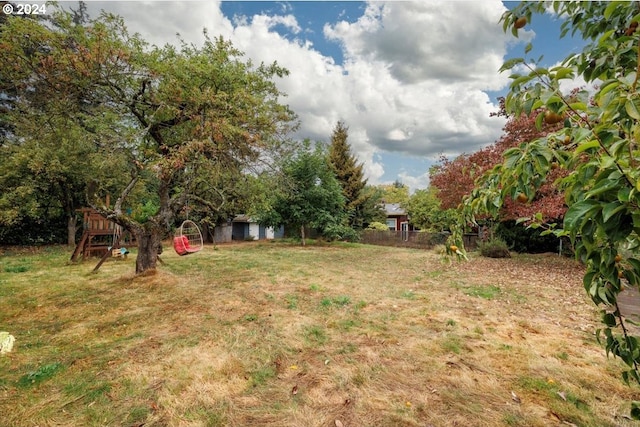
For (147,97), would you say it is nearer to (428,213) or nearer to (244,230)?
(428,213)

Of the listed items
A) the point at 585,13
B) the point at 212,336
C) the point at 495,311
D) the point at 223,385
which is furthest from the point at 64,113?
the point at 495,311

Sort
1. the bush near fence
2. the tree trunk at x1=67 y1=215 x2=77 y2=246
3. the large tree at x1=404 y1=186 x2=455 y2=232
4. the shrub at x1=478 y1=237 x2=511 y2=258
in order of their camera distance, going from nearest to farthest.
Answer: the shrub at x1=478 y1=237 x2=511 y2=258, the tree trunk at x1=67 y1=215 x2=77 y2=246, the bush near fence, the large tree at x1=404 y1=186 x2=455 y2=232

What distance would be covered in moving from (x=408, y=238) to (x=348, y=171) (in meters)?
6.45

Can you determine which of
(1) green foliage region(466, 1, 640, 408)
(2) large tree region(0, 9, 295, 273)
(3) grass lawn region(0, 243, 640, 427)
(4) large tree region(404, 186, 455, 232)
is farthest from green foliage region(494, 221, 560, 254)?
(1) green foliage region(466, 1, 640, 408)

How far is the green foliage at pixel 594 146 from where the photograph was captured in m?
0.74

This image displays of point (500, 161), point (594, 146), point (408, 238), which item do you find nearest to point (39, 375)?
point (594, 146)

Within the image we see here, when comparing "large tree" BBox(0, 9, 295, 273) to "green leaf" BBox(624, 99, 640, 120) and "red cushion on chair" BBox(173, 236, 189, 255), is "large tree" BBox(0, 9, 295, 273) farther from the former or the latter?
"green leaf" BBox(624, 99, 640, 120)

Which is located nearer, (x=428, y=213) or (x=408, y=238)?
(x=408, y=238)

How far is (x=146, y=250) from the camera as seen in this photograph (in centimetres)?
700

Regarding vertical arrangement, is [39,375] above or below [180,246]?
below

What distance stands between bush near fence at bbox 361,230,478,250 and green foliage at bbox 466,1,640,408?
51.3ft

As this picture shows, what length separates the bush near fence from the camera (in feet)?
55.9

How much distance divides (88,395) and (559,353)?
4.75m

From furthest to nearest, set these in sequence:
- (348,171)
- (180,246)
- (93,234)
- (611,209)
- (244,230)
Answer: (244,230) → (348,171) → (93,234) → (180,246) → (611,209)
